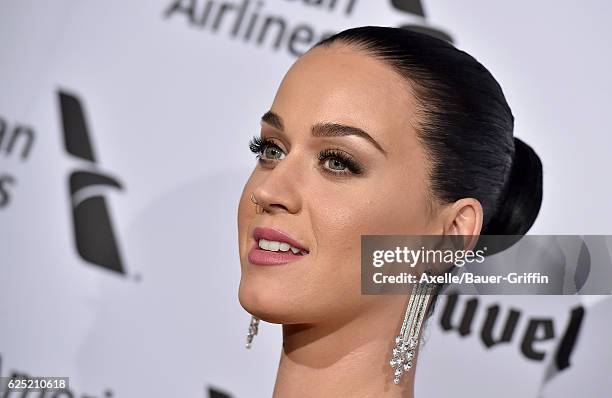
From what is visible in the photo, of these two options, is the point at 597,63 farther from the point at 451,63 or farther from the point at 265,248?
the point at 265,248

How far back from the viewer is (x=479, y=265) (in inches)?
74.9

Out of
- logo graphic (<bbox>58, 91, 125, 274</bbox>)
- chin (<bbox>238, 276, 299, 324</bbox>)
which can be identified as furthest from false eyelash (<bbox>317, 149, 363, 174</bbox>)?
logo graphic (<bbox>58, 91, 125, 274</bbox>)

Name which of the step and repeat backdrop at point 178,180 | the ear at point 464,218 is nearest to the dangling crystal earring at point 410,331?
the ear at point 464,218

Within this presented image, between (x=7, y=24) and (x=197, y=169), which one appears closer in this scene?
(x=197, y=169)

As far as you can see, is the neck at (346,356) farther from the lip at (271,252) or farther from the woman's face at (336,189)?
the lip at (271,252)

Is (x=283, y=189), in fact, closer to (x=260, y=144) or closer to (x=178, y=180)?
(x=260, y=144)

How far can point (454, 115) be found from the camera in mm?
1528

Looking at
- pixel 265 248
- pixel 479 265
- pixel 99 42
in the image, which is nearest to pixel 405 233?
pixel 265 248

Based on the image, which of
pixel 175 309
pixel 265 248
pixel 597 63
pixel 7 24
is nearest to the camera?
pixel 265 248

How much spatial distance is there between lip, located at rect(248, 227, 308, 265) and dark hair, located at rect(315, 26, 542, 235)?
30 centimetres

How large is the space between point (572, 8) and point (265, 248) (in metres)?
1.20

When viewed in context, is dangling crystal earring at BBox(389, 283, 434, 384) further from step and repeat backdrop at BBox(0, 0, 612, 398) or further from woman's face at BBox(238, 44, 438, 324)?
step and repeat backdrop at BBox(0, 0, 612, 398)

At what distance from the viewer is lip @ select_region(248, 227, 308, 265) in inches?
57.1

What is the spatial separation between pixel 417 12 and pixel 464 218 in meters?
0.86
